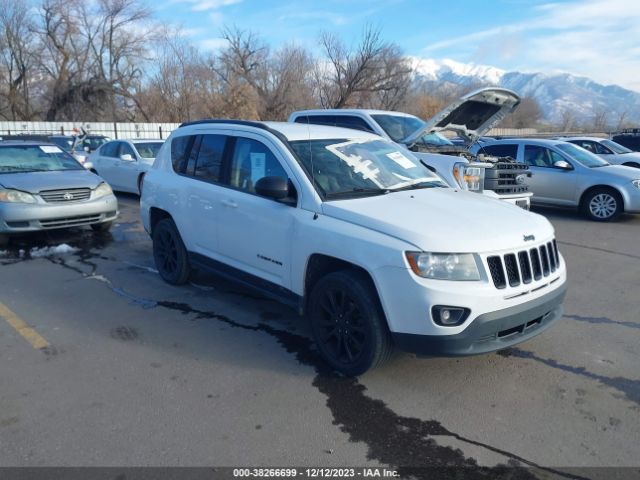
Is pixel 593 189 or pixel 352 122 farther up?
pixel 352 122

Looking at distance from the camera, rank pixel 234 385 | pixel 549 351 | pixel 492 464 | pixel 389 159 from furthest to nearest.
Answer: pixel 389 159
pixel 549 351
pixel 234 385
pixel 492 464

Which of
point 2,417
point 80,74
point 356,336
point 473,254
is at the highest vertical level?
point 80,74

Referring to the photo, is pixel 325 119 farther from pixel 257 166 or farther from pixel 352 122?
pixel 257 166

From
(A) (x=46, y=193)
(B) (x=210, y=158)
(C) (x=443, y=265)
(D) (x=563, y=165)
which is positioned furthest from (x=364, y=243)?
(D) (x=563, y=165)

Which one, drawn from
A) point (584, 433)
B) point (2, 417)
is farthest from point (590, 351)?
point (2, 417)

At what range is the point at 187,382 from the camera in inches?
149

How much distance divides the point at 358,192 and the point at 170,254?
2851 millimetres

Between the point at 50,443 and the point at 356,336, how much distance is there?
2.08 m

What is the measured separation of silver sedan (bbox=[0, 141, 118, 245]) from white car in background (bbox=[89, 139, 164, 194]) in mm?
3487

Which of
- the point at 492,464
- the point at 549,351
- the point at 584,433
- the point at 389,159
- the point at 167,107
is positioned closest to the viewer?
the point at 492,464

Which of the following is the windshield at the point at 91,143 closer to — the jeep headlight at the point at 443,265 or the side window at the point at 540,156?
the side window at the point at 540,156

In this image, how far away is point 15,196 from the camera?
755 centimetres

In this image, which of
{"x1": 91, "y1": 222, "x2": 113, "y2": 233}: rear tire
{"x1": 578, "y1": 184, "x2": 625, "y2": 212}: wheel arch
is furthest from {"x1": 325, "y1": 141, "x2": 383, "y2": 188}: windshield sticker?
{"x1": 578, "y1": 184, "x2": 625, "y2": 212}: wheel arch

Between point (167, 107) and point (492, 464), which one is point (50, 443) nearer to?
point (492, 464)
